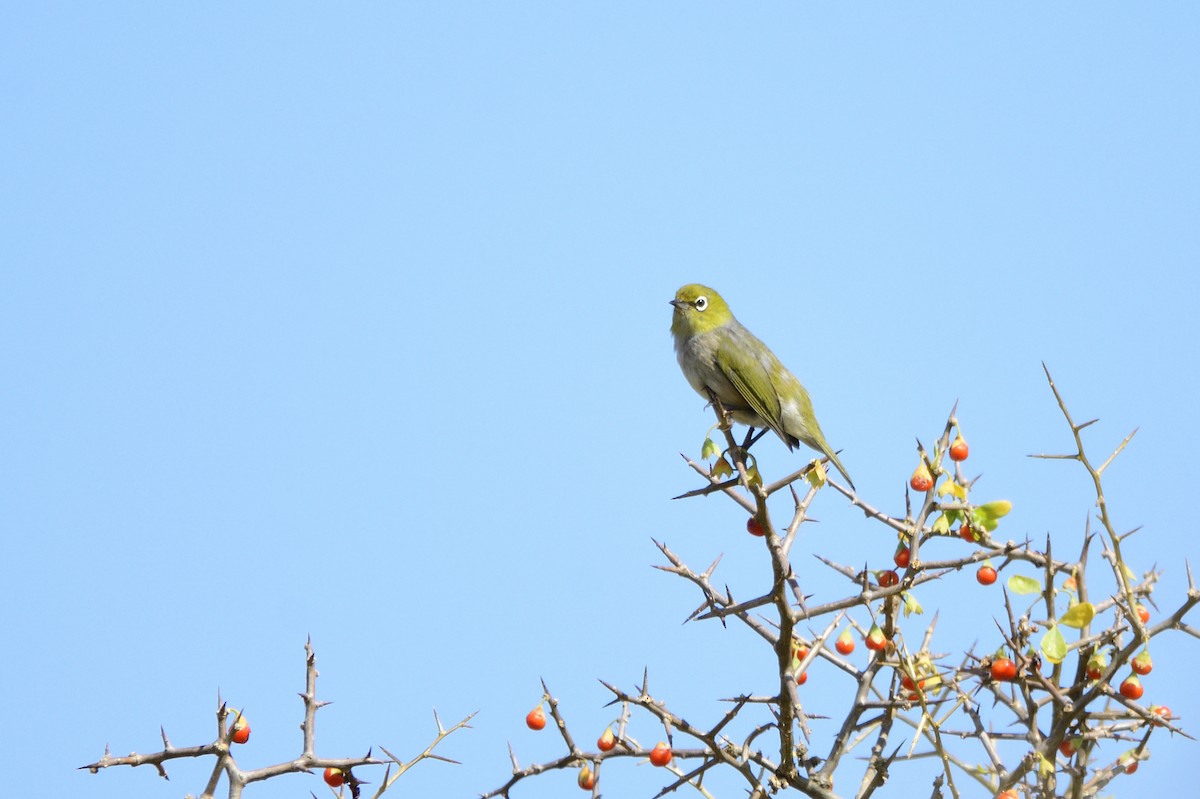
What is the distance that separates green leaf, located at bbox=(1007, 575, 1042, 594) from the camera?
15.1 feet

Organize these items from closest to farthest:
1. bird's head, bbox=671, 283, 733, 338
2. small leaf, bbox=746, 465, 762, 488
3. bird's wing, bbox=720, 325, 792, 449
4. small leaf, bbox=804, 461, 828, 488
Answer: small leaf, bbox=746, 465, 762, 488
small leaf, bbox=804, 461, 828, 488
bird's wing, bbox=720, 325, 792, 449
bird's head, bbox=671, 283, 733, 338

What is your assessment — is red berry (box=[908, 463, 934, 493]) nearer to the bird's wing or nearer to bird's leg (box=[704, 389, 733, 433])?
bird's leg (box=[704, 389, 733, 433])

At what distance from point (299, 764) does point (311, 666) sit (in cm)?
45

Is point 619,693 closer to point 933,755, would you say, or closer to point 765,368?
point 933,755

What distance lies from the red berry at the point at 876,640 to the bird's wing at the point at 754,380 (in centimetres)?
301

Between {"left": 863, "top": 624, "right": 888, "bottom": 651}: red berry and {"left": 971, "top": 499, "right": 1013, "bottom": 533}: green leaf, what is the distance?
23.2 inches

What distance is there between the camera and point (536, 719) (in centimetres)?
571

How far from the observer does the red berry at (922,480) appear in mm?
5074

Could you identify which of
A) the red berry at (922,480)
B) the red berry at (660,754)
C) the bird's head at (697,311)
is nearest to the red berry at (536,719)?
the red berry at (660,754)

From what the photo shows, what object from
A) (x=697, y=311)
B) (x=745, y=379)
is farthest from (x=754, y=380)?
(x=697, y=311)

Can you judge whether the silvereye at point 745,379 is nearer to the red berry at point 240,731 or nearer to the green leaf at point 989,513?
the green leaf at point 989,513

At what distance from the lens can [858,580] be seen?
17.0 feet

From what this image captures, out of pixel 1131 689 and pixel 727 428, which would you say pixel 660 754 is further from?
pixel 727 428

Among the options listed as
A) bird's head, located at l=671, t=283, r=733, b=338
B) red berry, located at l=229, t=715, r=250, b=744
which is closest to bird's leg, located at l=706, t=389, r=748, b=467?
bird's head, located at l=671, t=283, r=733, b=338
